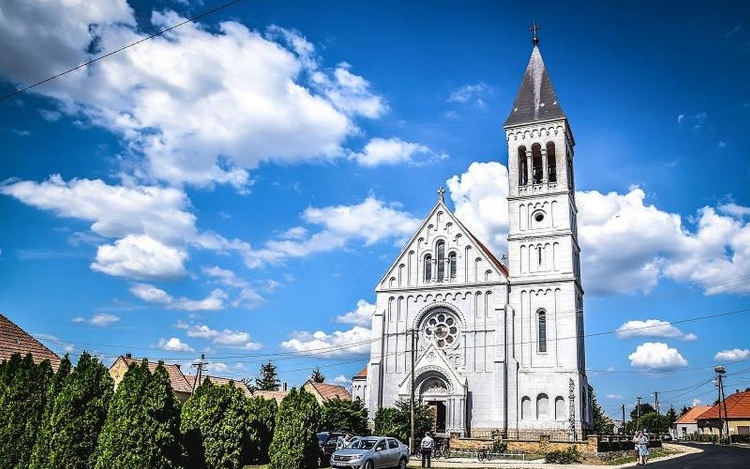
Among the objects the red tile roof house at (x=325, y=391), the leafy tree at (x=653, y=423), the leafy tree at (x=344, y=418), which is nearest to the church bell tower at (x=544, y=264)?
the leafy tree at (x=344, y=418)

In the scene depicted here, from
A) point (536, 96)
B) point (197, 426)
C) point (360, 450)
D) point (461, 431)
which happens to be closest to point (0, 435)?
point (197, 426)

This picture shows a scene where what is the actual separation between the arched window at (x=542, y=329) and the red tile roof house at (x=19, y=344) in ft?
105

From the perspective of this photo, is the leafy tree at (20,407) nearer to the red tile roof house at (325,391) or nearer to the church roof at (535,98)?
the church roof at (535,98)

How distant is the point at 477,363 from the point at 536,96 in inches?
892

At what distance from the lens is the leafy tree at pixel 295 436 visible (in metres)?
22.1

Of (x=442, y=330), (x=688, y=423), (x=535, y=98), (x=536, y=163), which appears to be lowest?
(x=688, y=423)

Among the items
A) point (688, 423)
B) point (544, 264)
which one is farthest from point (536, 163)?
point (688, 423)

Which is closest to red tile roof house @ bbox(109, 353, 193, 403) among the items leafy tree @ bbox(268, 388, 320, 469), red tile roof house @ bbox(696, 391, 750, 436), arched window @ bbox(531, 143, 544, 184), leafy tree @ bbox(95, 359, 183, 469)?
arched window @ bbox(531, 143, 544, 184)

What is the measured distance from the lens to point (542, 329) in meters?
46.7

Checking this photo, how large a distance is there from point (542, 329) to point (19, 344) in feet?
111

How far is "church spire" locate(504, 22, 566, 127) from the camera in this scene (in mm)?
50956

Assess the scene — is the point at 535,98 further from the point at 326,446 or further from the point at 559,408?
the point at 326,446

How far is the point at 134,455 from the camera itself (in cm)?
1617

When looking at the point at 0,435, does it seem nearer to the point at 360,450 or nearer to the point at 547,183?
the point at 360,450
